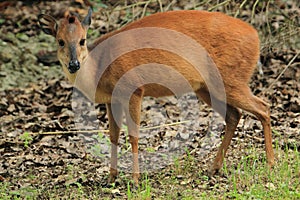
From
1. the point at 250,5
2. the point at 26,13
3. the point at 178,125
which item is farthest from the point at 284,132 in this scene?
the point at 26,13

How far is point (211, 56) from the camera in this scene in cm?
642

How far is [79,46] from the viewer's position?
6.31m

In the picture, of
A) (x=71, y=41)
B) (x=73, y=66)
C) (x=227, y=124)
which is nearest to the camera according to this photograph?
(x=73, y=66)

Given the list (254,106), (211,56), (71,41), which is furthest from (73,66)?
(254,106)

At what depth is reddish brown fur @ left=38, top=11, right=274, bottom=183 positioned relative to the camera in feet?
21.0

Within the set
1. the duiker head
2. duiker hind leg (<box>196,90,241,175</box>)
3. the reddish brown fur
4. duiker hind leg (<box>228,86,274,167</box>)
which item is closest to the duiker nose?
the duiker head

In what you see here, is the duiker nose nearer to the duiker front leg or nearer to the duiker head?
the duiker head

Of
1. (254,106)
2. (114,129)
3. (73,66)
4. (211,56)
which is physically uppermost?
(211,56)

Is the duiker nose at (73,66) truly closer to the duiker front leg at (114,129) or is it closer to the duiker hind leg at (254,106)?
the duiker front leg at (114,129)

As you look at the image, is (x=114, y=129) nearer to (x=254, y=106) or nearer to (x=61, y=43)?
(x=61, y=43)

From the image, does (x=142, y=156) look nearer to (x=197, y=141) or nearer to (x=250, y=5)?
(x=197, y=141)

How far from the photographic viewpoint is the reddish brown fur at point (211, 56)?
6406 mm

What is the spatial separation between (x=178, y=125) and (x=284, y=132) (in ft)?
4.79

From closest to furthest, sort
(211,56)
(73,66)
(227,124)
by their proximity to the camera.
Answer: (73,66), (211,56), (227,124)
